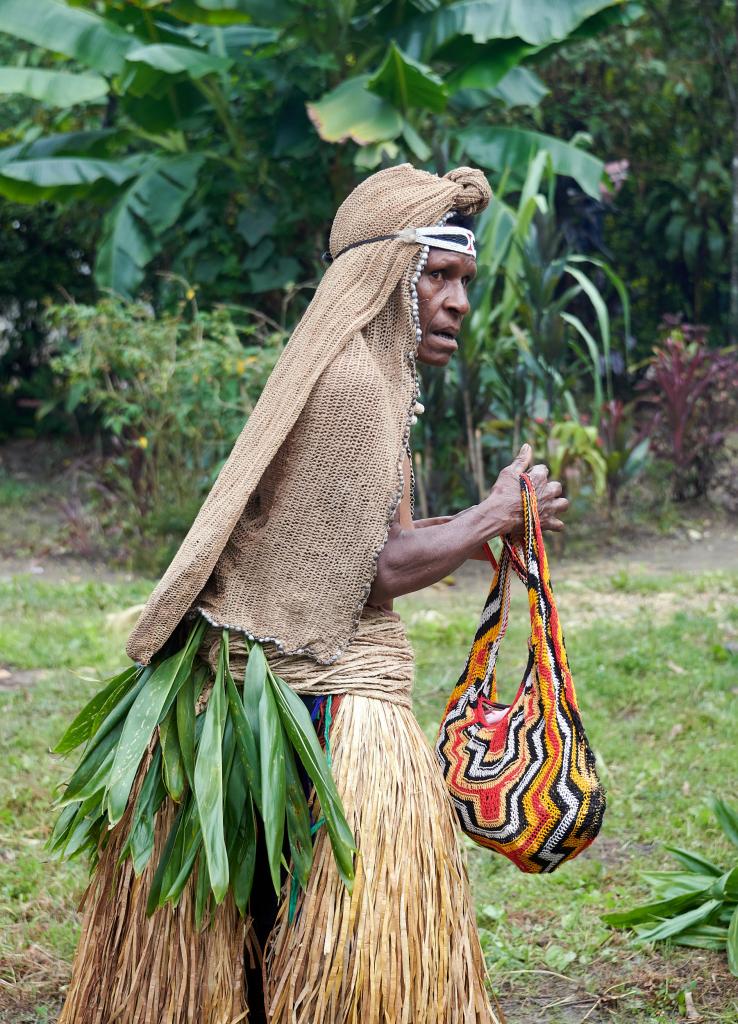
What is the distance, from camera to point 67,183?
30.9 ft

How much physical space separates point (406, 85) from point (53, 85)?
2.75 metres

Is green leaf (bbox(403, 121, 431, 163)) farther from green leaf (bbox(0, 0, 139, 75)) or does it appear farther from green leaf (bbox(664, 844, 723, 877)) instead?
green leaf (bbox(664, 844, 723, 877))

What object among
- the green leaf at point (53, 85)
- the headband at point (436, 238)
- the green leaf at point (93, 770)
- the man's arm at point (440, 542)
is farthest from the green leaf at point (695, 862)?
the green leaf at point (53, 85)

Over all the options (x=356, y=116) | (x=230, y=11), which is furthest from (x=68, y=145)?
(x=356, y=116)

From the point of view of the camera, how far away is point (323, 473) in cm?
232

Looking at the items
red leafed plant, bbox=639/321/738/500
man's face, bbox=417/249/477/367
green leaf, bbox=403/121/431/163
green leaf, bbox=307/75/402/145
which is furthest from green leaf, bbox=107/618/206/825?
red leafed plant, bbox=639/321/738/500

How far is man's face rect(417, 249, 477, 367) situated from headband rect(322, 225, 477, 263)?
0.6 inches

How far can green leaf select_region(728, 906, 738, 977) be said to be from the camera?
2.96 meters

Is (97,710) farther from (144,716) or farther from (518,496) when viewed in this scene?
(518,496)

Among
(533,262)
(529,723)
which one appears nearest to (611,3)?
(533,262)

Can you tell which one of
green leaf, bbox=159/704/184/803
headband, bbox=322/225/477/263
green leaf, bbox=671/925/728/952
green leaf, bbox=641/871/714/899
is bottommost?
green leaf, bbox=671/925/728/952

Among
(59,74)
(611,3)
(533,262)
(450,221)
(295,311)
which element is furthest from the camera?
(295,311)

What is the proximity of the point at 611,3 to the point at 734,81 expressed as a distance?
443cm

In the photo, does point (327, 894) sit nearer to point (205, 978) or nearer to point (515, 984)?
point (205, 978)
